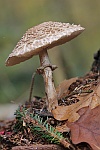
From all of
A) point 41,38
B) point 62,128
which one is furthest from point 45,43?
point 62,128

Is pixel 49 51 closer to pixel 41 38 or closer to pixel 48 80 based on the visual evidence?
pixel 48 80

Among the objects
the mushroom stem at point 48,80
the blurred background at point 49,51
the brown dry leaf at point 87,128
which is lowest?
the brown dry leaf at point 87,128

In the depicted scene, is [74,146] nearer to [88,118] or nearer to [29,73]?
[88,118]

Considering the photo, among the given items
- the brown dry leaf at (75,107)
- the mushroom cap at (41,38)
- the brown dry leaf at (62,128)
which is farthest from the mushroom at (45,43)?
the brown dry leaf at (62,128)

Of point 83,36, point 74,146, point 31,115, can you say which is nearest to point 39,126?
point 31,115

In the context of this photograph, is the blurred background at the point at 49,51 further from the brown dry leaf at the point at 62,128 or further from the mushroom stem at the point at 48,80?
the brown dry leaf at the point at 62,128

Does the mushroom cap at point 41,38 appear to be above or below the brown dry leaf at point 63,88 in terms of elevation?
above
